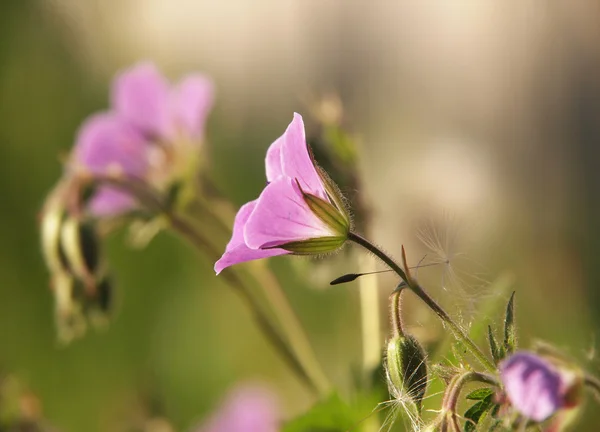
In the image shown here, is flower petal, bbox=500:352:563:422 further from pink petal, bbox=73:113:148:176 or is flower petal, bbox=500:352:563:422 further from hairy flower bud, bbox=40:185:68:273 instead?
pink petal, bbox=73:113:148:176

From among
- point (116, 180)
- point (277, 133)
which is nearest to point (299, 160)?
point (116, 180)

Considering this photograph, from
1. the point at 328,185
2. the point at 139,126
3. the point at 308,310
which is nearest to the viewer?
the point at 328,185

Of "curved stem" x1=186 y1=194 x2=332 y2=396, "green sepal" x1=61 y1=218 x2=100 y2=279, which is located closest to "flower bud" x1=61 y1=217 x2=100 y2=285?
"green sepal" x1=61 y1=218 x2=100 y2=279

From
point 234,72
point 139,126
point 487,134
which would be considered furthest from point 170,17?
point 139,126

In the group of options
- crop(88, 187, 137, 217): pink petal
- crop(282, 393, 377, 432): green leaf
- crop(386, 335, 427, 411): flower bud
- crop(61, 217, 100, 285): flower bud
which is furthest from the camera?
crop(88, 187, 137, 217): pink petal

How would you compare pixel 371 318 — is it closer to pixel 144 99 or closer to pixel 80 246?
pixel 80 246

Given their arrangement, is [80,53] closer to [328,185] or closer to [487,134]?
[487,134]
